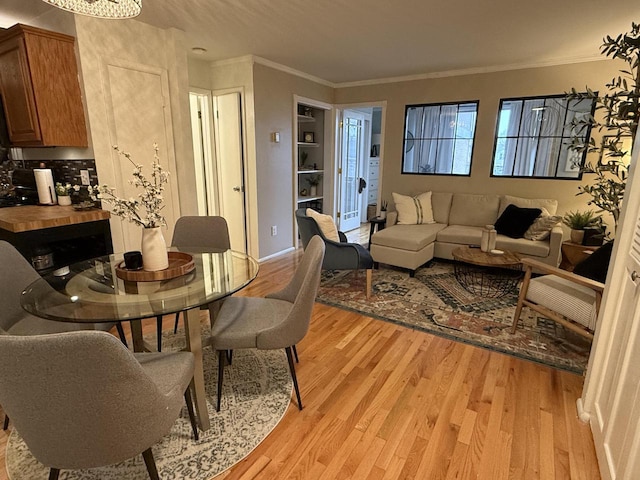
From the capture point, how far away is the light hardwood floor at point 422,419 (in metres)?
1.53

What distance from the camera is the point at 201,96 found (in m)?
4.25

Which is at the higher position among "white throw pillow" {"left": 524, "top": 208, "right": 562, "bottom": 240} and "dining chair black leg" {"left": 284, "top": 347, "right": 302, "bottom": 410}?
"white throw pillow" {"left": 524, "top": 208, "right": 562, "bottom": 240}

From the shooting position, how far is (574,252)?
12.0ft

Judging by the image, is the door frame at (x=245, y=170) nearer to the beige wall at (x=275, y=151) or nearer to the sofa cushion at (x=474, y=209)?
the beige wall at (x=275, y=151)

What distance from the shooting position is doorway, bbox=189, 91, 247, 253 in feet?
13.8

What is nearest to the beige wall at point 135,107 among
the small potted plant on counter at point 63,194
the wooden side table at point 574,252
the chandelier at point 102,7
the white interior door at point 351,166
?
the small potted plant on counter at point 63,194

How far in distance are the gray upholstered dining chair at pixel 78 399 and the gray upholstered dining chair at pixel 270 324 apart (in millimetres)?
540

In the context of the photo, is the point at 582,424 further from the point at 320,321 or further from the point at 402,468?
the point at 320,321

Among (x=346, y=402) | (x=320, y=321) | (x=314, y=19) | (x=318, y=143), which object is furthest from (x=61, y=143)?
(x=318, y=143)

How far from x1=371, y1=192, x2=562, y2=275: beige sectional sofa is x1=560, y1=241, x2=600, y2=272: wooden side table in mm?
141

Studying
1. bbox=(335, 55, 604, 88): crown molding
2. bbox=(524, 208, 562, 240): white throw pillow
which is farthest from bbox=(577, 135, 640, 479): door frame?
bbox=(335, 55, 604, 88): crown molding

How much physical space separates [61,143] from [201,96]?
1.98 m

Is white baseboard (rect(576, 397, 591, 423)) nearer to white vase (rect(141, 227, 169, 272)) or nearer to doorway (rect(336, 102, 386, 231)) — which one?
white vase (rect(141, 227, 169, 272))

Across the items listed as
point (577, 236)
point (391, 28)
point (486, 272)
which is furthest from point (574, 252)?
point (391, 28)
